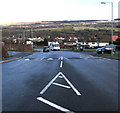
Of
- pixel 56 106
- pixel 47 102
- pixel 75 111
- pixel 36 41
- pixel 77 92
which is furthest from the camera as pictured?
pixel 36 41

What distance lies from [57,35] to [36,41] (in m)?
17.5

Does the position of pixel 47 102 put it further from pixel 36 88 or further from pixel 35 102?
pixel 36 88

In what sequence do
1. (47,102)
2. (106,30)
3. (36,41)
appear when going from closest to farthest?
(47,102) → (106,30) → (36,41)

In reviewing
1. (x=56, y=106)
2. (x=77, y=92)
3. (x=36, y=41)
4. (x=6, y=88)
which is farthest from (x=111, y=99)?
(x=36, y=41)

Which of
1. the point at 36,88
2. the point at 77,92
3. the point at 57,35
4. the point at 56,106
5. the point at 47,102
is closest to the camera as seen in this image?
the point at 56,106

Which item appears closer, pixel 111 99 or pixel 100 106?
pixel 100 106

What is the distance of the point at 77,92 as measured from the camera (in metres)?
7.68

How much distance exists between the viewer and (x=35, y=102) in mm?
6371

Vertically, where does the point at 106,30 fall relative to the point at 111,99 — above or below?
above

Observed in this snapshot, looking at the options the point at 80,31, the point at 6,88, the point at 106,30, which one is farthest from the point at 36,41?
the point at 6,88

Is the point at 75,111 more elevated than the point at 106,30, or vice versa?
the point at 106,30

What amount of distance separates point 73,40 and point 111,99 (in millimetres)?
123108

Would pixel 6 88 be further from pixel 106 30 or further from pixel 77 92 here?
pixel 106 30

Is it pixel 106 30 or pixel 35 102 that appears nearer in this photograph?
pixel 35 102
